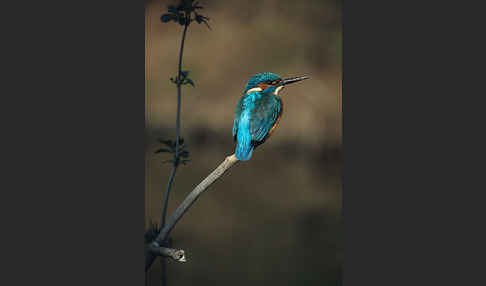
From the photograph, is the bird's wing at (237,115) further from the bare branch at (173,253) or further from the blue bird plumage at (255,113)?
the bare branch at (173,253)

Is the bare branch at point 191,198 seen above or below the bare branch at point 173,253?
above

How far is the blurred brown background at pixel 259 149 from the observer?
136 inches

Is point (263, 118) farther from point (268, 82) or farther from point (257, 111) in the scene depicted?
point (268, 82)

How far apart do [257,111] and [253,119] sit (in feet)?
0.17

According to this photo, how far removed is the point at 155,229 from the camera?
3.60 m

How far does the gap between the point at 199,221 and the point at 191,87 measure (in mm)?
743

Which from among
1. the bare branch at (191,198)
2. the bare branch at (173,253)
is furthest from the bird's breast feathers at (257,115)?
the bare branch at (173,253)

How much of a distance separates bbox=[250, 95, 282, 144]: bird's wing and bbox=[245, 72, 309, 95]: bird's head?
8cm

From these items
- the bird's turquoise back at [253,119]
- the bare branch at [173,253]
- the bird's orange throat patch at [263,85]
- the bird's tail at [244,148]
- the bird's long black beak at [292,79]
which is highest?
the bird's long black beak at [292,79]

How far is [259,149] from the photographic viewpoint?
3490 mm

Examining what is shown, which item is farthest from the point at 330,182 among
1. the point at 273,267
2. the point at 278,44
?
the point at 278,44

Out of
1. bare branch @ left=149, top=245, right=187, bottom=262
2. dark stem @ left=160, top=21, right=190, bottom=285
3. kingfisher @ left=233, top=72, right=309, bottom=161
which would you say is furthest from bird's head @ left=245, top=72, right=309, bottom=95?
bare branch @ left=149, top=245, right=187, bottom=262

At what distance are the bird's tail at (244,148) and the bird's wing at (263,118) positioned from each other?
4 centimetres

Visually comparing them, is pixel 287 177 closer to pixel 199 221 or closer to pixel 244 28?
pixel 199 221
